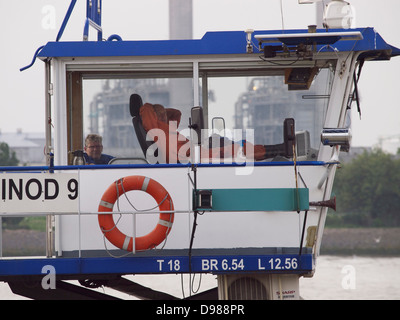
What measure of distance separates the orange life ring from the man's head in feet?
2.10

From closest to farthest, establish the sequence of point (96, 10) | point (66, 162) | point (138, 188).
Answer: point (138, 188) → point (66, 162) → point (96, 10)

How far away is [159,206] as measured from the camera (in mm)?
7000

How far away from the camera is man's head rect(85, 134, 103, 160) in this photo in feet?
24.8

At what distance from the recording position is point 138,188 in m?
6.98

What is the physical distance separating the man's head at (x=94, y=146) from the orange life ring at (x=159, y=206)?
64 centimetres

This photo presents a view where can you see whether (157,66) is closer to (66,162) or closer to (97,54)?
(97,54)

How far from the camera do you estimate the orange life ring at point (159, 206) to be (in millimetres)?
6977

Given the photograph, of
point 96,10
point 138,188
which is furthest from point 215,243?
point 96,10

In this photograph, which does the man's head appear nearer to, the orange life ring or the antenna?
the orange life ring

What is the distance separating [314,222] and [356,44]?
1.79 metres

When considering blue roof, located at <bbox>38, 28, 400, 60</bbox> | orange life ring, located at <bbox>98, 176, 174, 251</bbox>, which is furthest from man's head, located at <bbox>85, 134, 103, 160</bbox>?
blue roof, located at <bbox>38, 28, 400, 60</bbox>

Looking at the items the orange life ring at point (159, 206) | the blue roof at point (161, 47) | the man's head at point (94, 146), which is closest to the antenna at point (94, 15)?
the blue roof at point (161, 47)

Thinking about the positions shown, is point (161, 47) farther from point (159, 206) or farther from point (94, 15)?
point (94, 15)

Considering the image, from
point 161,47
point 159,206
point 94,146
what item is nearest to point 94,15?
point 161,47
